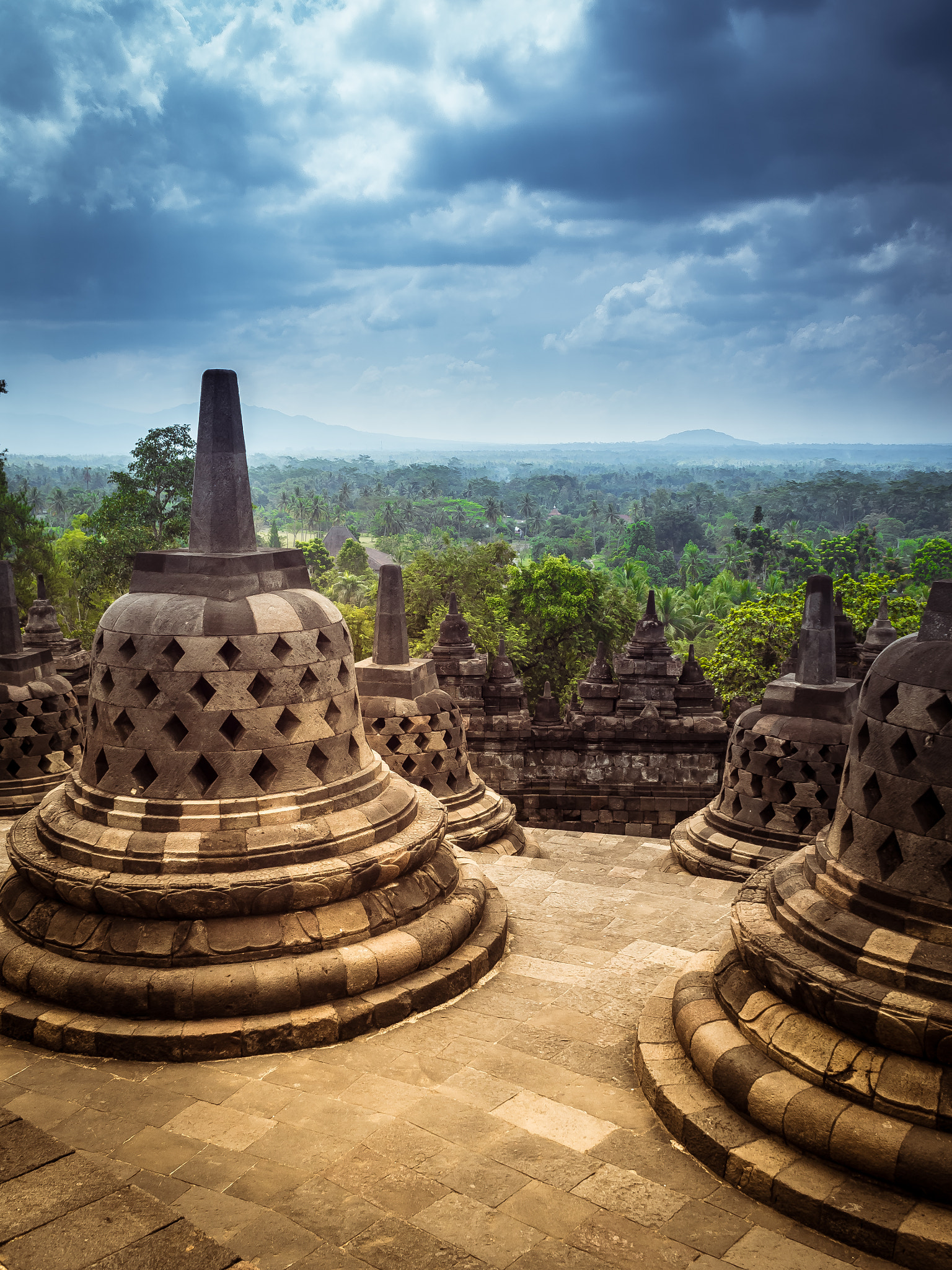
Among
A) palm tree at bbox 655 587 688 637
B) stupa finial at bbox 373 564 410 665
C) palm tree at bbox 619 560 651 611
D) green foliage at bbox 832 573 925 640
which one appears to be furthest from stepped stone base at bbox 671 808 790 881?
palm tree at bbox 655 587 688 637

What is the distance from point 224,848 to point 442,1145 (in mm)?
1899

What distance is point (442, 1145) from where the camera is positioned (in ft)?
11.8

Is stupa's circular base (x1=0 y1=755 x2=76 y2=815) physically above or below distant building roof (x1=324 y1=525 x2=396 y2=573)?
below

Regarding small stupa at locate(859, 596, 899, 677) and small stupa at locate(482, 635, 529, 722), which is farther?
small stupa at locate(859, 596, 899, 677)

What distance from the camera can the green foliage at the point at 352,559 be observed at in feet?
219

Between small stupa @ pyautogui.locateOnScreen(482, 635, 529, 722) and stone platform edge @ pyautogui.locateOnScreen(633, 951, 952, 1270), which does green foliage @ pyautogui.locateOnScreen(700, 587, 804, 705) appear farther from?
stone platform edge @ pyautogui.locateOnScreen(633, 951, 952, 1270)

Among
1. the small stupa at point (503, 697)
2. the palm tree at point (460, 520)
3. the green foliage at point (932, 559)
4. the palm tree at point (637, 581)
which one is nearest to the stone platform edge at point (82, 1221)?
the small stupa at point (503, 697)

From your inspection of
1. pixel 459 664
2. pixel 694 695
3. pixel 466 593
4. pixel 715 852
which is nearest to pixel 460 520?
pixel 466 593

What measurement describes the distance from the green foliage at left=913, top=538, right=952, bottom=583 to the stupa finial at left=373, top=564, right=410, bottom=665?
4099 centimetres

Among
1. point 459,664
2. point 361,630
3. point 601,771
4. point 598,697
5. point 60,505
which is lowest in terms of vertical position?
point 601,771

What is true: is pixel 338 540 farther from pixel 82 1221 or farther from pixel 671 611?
pixel 82 1221

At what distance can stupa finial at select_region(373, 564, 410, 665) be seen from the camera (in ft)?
31.1

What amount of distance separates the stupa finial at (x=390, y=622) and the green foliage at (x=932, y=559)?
41.0 metres

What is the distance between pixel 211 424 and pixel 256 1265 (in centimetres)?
416
